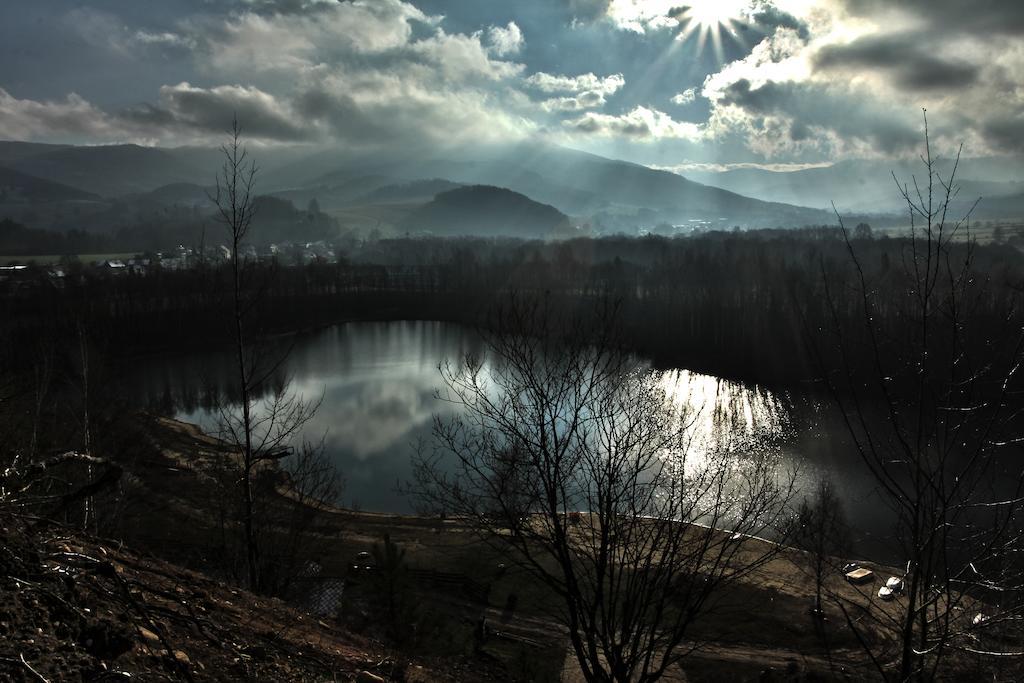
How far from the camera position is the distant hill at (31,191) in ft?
570

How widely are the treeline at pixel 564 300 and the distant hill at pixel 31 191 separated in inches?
6401

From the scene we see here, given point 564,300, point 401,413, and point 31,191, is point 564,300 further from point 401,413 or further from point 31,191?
point 31,191

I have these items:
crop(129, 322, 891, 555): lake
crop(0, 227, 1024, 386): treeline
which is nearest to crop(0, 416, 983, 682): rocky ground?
crop(129, 322, 891, 555): lake

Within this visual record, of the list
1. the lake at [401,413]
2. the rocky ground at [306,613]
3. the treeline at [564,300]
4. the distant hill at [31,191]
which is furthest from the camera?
the distant hill at [31,191]

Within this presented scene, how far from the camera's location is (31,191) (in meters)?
182

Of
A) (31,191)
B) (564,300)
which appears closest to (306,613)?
(564,300)

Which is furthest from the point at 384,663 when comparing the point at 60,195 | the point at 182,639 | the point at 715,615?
the point at 60,195

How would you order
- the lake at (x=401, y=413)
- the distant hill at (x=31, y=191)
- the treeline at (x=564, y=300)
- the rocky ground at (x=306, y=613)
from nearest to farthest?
the rocky ground at (x=306, y=613)
the lake at (x=401, y=413)
the treeline at (x=564, y=300)
the distant hill at (x=31, y=191)

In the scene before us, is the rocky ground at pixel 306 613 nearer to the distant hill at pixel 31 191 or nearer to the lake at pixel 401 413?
the lake at pixel 401 413

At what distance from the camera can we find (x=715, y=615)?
1145cm

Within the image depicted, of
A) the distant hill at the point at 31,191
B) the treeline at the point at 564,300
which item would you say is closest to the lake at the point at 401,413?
the treeline at the point at 564,300

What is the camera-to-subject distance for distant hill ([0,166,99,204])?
570 ft

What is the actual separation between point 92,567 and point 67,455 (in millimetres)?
525

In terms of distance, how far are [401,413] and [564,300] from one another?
13.6m
